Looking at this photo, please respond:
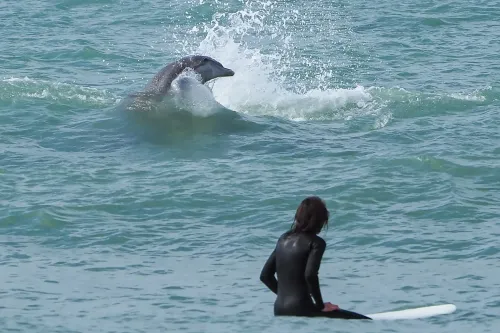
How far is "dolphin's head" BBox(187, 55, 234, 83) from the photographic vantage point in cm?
2277

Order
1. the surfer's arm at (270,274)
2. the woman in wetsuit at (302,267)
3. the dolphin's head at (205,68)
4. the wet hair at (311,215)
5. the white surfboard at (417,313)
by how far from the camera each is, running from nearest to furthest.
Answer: the wet hair at (311,215) < the woman in wetsuit at (302,267) < the surfer's arm at (270,274) < the white surfboard at (417,313) < the dolphin's head at (205,68)

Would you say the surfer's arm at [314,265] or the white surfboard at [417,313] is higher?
the surfer's arm at [314,265]

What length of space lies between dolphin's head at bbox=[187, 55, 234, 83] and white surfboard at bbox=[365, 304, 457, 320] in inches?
424

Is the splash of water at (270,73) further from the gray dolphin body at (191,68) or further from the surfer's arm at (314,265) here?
the surfer's arm at (314,265)

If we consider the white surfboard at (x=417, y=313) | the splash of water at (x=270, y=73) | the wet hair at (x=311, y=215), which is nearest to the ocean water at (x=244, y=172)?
the splash of water at (x=270, y=73)

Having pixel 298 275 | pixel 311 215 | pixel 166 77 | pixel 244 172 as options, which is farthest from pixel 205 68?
pixel 311 215

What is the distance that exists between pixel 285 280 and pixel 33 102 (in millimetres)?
13198

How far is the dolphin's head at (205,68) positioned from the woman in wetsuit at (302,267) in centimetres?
1126

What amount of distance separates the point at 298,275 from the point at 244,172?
7.69 metres

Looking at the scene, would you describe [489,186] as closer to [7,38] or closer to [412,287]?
[412,287]

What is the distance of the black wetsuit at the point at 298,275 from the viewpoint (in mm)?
11523

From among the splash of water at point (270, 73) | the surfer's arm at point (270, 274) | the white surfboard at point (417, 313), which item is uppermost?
the splash of water at point (270, 73)

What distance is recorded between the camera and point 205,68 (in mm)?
22828

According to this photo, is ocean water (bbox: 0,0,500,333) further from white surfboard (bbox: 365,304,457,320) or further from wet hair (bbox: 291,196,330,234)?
wet hair (bbox: 291,196,330,234)
